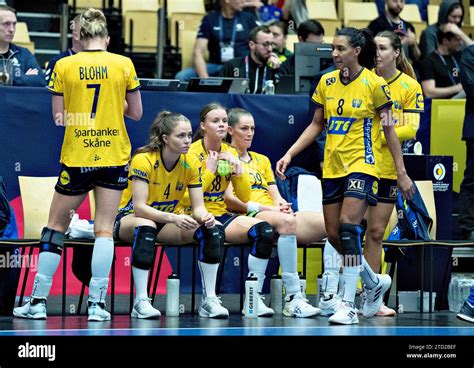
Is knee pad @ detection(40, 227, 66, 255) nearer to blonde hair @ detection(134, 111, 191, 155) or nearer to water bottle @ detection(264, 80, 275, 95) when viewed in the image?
blonde hair @ detection(134, 111, 191, 155)

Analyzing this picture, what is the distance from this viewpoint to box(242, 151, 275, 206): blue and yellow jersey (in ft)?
28.4

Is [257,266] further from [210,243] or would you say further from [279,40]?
[279,40]

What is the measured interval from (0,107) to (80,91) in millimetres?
2097

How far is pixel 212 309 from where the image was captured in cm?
768

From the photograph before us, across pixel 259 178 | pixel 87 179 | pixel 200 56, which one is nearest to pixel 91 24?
pixel 87 179

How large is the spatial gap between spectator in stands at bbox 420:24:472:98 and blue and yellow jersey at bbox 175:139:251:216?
3.76m

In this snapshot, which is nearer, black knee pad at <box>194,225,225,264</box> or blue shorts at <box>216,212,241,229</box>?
black knee pad at <box>194,225,225,264</box>

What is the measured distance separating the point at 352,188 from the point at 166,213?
1.28 m

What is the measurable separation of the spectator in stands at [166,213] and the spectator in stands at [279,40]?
153 inches

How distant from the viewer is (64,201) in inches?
284

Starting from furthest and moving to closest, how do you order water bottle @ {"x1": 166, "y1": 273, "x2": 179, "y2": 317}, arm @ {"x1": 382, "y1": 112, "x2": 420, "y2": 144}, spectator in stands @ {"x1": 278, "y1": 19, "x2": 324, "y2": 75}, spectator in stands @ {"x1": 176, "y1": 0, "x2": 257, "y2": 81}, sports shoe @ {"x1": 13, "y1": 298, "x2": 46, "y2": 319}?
spectator in stands @ {"x1": 176, "y1": 0, "x2": 257, "y2": 81} < spectator in stands @ {"x1": 278, "y1": 19, "x2": 324, "y2": 75} < arm @ {"x1": 382, "y1": 112, "x2": 420, "y2": 144} < water bottle @ {"x1": 166, "y1": 273, "x2": 179, "y2": 317} < sports shoe @ {"x1": 13, "y1": 298, "x2": 46, "y2": 319}

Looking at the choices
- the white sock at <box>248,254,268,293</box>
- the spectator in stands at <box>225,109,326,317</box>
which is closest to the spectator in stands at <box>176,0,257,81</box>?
the spectator in stands at <box>225,109,326,317</box>

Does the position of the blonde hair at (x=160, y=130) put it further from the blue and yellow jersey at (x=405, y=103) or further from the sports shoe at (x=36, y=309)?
the blue and yellow jersey at (x=405, y=103)

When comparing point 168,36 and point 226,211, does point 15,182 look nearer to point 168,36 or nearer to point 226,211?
point 226,211
